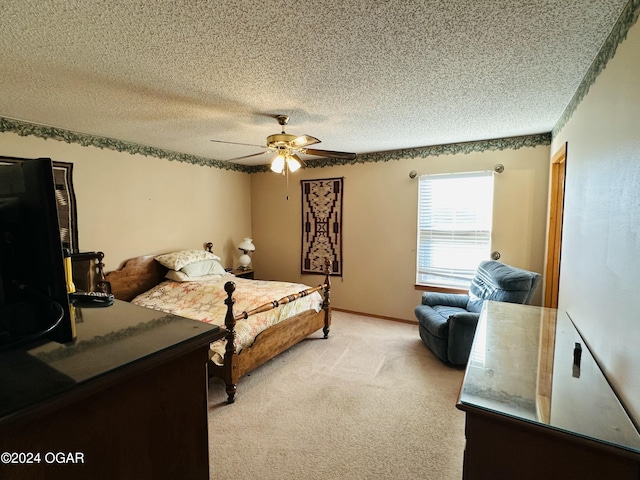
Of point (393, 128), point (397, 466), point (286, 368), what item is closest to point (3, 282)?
point (397, 466)

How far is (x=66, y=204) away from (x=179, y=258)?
1.30 meters

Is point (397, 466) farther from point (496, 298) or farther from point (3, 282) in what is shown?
point (3, 282)

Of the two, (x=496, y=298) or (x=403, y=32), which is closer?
(x=403, y=32)

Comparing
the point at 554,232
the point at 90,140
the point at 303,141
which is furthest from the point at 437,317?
the point at 90,140

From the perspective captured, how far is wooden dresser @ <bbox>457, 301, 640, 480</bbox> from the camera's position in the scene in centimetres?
97

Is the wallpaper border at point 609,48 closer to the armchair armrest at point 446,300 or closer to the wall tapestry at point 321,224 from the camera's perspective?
the armchair armrest at point 446,300

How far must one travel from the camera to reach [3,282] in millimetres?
780

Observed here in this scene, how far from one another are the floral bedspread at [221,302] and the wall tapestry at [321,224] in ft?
3.86

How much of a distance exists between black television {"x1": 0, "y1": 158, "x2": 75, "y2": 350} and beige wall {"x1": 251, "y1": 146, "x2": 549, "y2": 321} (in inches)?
156

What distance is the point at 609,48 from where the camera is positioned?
1560 mm

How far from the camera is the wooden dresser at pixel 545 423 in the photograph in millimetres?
973

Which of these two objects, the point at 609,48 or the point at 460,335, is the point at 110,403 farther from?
the point at 460,335

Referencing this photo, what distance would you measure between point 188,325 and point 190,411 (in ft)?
0.84

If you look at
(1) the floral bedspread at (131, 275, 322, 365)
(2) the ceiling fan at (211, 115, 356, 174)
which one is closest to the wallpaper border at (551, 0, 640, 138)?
(2) the ceiling fan at (211, 115, 356, 174)
